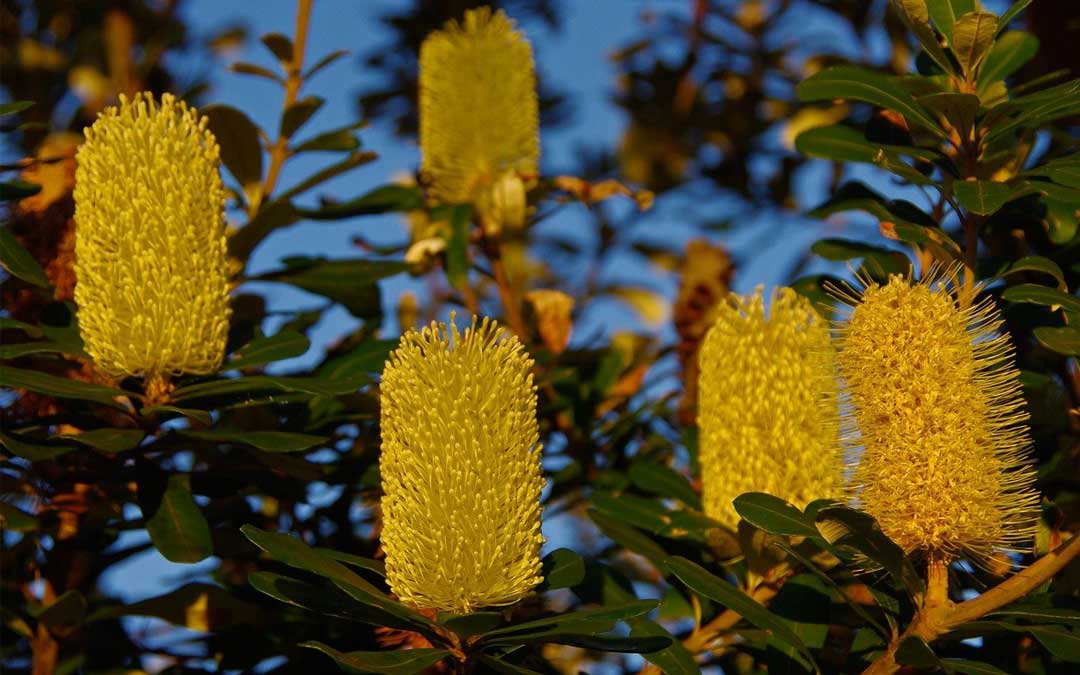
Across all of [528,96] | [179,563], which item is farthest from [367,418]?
[528,96]

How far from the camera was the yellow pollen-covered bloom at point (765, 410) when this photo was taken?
196 centimetres

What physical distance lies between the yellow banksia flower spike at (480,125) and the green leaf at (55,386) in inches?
43.7

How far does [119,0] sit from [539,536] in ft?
10.5

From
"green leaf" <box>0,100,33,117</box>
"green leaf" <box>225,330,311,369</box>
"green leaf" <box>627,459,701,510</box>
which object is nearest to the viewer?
"green leaf" <box>0,100,33,117</box>

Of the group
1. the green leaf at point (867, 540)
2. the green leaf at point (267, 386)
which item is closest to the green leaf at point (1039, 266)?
the green leaf at point (867, 540)

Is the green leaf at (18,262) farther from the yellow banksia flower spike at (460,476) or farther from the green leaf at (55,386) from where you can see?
the yellow banksia flower spike at (460,476)

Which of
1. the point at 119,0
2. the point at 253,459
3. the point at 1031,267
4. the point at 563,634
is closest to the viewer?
the point at 563,634

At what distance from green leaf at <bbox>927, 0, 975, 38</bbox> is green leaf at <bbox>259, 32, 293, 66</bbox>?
1.26 meters

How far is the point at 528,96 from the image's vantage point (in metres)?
2.90

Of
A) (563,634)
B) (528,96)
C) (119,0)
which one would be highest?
(119,0)

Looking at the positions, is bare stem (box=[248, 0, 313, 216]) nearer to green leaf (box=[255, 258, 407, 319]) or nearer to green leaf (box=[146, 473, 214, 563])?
green leaf (box=[255, 258, 407, 319])

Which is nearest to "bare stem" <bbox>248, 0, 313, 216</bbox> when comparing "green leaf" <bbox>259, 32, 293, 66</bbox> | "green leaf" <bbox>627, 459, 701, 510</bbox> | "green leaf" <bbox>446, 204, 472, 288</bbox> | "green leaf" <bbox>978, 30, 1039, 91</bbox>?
"green leaf" <bbox>259, 32, 293, 66</bbox>

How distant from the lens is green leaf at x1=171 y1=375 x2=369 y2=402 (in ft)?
6.08

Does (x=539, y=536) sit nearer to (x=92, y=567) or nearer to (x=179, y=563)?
(x=179, y=563)
